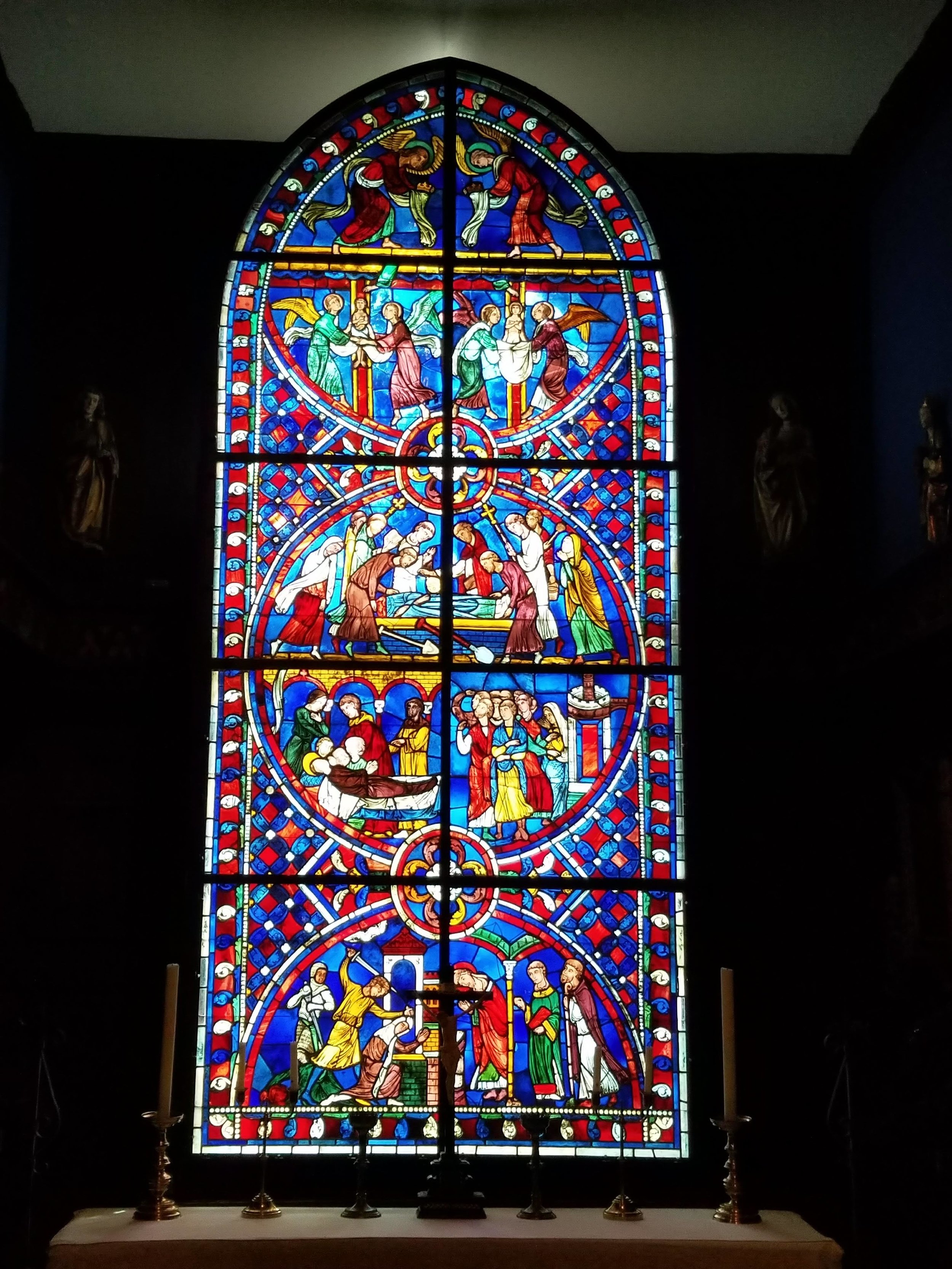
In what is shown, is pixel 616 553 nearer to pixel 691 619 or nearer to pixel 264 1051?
pixel 691 619

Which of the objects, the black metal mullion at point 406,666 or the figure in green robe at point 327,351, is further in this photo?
the figure in green robe at point 327,351

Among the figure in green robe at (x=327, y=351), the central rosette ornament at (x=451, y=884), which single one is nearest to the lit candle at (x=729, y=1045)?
the central rosette ornament at (x=451, y=884)

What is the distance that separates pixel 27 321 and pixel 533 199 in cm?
235

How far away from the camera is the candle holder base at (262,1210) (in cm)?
476

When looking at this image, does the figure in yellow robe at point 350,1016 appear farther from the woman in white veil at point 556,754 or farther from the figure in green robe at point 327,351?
the figure in green robe at point 327,351

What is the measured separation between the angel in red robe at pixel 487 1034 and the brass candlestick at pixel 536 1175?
87 cm

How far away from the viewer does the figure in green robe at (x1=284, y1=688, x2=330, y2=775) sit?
6.11 meters

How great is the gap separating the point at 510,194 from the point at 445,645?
2.21 meters

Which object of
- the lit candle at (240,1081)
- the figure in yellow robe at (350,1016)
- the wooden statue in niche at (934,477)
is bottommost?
the lit candle at (240,1081)

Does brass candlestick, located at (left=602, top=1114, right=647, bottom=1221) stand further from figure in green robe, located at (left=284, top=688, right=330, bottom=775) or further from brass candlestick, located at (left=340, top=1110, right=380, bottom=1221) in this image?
figure in green robe, located at (left=284, top=688, right=330, bottom=775)

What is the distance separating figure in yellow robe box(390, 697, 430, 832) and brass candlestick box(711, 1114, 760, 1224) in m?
2.00

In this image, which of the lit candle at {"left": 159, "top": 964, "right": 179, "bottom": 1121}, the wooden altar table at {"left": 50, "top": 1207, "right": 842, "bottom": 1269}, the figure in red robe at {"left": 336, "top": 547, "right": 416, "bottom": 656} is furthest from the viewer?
the figure in red robe at {"left": 336, "top": 547, "right": 416, "bottom": 656}

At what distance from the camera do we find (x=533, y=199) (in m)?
6.88

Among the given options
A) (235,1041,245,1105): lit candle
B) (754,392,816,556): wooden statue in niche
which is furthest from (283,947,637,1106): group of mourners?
(754,392,816,556): wooden statue in niche
